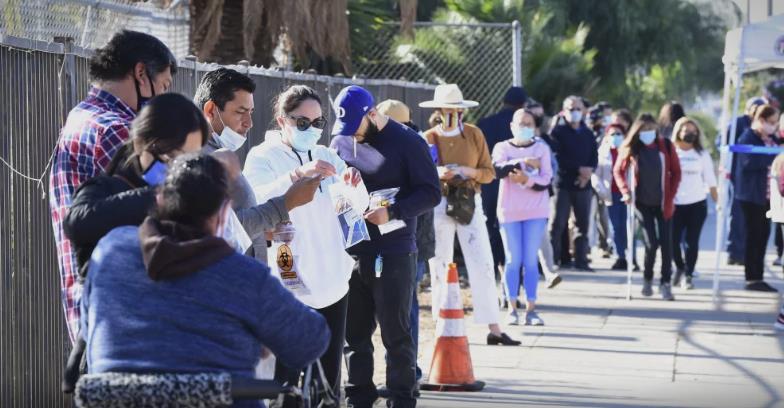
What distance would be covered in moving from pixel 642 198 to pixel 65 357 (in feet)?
26.6

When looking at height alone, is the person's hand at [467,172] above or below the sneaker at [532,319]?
above

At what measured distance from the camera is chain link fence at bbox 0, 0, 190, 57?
7.79m

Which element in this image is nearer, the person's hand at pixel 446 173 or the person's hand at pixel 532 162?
the person's hand at pixel 446 173

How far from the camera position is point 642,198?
13578 mm

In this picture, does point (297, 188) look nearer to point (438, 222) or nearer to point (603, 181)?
point (438, 222)

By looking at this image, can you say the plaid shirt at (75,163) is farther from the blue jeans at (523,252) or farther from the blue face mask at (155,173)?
the blue jeans at (523,252)

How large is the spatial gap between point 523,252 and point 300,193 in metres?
6.12

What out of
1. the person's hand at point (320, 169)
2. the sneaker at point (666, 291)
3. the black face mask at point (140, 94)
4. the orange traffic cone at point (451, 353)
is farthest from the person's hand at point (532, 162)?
the black face mask at point (140, 94)

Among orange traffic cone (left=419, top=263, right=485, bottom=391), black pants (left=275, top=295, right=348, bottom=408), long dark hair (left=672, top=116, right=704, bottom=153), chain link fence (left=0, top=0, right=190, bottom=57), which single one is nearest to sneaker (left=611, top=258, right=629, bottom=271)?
long dark hair (left=672, top=116, right=704, bottom=153)

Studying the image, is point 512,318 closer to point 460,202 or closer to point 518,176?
point 518,176

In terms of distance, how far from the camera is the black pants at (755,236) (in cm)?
1451

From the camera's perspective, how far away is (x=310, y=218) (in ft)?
20.2

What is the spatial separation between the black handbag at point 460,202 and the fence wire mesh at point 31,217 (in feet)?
13.1

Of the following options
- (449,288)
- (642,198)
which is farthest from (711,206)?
(449,288)
